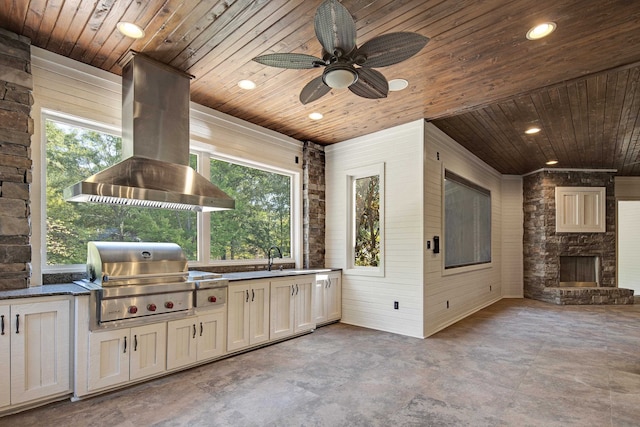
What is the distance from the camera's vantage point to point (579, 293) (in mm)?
7129

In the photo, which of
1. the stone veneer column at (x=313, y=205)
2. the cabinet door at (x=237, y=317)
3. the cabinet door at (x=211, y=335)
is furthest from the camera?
the stone veneer column at (x=313, y=205)

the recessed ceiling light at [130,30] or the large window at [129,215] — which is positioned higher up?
the recessed ceiling light at [130,30]

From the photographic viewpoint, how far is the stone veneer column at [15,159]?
9.03 feet

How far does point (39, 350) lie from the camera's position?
261 centimetres

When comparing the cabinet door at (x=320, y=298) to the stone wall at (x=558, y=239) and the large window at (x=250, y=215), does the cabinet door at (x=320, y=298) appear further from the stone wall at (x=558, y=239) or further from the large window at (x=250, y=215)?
the stone wall at (x=558, y=239)

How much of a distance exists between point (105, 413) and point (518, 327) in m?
5.17

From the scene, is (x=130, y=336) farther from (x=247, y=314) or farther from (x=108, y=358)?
(x=247, y=314)

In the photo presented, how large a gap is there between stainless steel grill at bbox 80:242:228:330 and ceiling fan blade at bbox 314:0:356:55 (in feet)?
7.89

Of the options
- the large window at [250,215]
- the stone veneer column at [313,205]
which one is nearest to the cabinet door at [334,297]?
the stone veneer column at [313,205]

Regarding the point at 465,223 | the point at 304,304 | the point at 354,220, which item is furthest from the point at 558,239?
the point at 304,304

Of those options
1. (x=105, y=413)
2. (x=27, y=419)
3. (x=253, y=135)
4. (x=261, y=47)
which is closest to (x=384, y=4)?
(x=261, y=47)

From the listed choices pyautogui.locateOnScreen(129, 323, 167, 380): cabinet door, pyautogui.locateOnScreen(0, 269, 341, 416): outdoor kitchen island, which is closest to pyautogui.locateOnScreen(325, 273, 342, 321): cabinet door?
pyautogui.locateOnScreen(0, 269, 341, 416): outdoor kitchen island

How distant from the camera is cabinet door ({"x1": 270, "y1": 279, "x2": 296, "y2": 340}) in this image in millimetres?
4250

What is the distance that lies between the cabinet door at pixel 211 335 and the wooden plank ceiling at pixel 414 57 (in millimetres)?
2417
